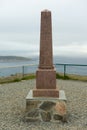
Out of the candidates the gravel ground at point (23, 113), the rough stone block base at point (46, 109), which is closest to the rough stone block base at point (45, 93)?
the rough stone block base at point (46, 109)

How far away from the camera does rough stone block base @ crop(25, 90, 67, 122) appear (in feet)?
29.4

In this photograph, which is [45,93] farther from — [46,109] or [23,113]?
[23,113]

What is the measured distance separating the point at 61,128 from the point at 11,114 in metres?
1.98

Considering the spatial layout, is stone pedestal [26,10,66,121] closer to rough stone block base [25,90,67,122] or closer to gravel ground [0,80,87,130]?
rough stone block base [25,90,67,122]

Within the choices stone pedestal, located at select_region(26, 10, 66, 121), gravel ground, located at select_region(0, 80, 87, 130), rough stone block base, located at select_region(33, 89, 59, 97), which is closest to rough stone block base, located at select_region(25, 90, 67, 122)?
stone pedestal, located at select_region(26, 10, 66, 121)

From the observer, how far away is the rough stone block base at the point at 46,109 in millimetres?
8961

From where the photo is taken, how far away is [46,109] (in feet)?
29.4

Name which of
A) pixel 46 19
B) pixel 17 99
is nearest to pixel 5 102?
pixel 17 99

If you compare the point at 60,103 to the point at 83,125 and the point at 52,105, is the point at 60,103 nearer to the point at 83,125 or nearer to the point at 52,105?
the point at 52,105

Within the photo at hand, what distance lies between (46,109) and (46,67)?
119 cm

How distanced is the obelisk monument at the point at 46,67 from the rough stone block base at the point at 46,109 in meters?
0.31

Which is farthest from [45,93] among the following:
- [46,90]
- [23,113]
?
[23,113]

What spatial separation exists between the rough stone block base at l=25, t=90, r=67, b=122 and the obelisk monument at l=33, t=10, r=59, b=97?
314 millimetres

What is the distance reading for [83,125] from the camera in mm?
8508
